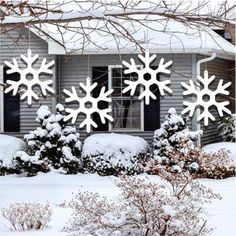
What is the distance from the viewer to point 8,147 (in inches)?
443

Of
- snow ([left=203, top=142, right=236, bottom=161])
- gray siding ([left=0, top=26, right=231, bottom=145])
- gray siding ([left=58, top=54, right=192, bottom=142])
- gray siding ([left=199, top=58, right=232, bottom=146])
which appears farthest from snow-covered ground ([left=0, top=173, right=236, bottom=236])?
gray siding ([left=199, top=58, right=232, bottom=146])

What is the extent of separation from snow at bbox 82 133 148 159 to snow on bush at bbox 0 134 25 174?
1.31 metres

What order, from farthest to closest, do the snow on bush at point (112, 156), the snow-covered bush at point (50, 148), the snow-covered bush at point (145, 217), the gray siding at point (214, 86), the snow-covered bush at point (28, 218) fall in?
the gray siding at point (214, 86) < the snow-covered bush at point (50, 148) < the snow on bush at point (112, 156) < the snow-covered bush at point (28, 218) < the snow-covered bush at point (145, 217)

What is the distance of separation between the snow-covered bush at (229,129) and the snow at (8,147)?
4.43m

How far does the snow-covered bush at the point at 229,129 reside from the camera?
1279cm

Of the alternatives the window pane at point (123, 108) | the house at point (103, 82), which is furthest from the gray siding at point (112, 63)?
the window pane at point (123, 108)

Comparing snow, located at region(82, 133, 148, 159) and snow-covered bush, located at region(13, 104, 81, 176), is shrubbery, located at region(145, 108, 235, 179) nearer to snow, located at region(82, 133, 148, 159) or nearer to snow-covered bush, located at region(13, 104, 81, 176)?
snow, located at region(82, 133, 148, 159)

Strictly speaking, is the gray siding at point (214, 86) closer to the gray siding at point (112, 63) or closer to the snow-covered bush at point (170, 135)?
the gray siding at point (112, 63)

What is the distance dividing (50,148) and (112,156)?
120 centimetres

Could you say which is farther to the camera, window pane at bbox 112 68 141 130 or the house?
window pane at bbox 112 68 141 130

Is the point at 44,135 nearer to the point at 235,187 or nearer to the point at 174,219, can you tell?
the point at 235,187

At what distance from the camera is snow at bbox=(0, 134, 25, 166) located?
11094 mm

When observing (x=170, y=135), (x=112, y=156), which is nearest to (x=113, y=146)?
(x=112, y=156)

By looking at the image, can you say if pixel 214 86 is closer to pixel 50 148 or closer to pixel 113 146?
pixel 113 146
